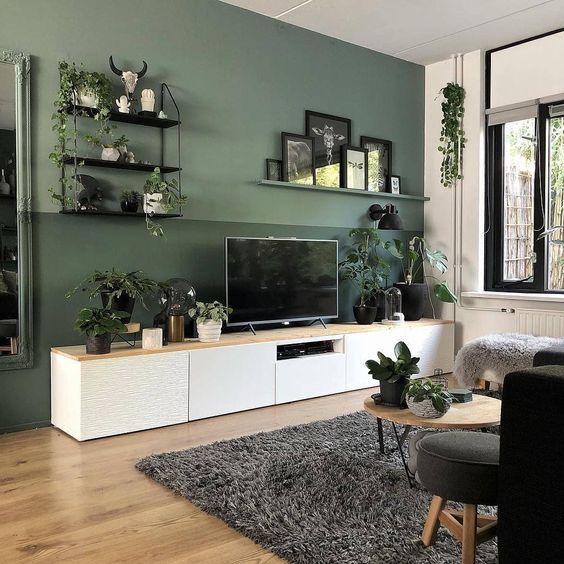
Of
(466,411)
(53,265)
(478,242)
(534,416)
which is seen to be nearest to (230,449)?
(466,411)

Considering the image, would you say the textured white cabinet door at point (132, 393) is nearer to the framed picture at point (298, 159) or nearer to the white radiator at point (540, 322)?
the framed picture at point (298, 159)

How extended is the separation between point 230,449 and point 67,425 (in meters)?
1.04

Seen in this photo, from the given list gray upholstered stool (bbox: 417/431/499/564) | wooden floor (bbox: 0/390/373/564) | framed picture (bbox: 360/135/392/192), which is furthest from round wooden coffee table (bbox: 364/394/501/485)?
framed picture (bbox: 360/135/392/192)

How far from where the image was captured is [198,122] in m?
4.38

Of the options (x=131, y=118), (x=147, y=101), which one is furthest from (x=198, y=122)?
(x=131, y=118)

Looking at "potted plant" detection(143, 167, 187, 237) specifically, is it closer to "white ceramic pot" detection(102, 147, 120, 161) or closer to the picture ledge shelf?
"white ceramic pot" detection(102, 147, 120, 161)

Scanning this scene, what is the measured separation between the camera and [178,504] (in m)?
2.57

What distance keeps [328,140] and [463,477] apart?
3.66 metres

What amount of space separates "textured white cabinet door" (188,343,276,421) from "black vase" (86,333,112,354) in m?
0.54

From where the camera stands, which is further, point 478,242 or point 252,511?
point 478,242

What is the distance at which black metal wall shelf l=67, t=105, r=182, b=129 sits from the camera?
3.76 metres

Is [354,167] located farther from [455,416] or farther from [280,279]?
[455,416]

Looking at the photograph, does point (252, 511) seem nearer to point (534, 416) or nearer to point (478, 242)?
point (534, 416)

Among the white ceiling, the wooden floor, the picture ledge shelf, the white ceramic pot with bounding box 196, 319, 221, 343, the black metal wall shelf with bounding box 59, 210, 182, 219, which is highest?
the white ceiling
